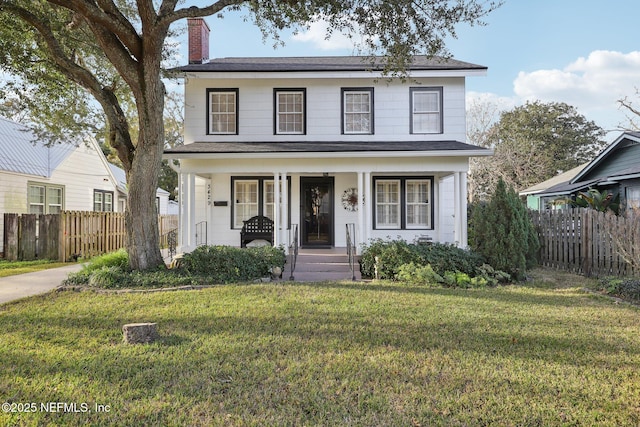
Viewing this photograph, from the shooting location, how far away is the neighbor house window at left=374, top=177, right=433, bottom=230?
42.7 feet

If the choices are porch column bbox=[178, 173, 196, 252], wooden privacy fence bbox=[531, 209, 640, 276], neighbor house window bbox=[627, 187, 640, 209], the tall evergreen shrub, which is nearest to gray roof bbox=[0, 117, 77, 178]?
porch column bbox=[178, 173, 196, 252]

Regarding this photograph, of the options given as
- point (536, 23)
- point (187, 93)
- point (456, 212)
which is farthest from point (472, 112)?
point (187, 93)

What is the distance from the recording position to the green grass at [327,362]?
3.02m

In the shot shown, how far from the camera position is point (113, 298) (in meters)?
6.90

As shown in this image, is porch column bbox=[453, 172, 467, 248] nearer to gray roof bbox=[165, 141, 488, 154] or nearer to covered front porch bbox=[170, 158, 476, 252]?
gray roof bbox=[165, 141, 488, 154]

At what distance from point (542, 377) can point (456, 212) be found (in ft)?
26.6

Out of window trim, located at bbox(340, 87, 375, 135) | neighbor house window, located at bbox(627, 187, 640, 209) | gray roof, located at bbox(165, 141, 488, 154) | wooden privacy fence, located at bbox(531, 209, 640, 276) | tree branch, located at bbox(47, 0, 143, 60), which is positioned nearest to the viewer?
tree branch, located at bbox(47, 0, 143, 60)

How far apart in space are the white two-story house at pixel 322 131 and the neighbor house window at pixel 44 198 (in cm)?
751

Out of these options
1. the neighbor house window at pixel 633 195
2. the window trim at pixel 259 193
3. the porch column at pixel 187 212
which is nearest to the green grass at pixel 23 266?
the porch column at pixel 187 212

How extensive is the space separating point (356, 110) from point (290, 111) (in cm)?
219

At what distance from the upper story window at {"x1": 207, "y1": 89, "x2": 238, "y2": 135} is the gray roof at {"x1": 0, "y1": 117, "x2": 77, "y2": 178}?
24.0 ft

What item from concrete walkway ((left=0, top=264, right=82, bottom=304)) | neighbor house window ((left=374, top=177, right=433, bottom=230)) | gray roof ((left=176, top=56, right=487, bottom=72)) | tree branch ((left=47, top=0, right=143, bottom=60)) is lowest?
concrete walkway ((left=0, top=264, right=82, bottom=304))

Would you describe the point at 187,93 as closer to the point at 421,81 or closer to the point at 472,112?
the point at 421,81

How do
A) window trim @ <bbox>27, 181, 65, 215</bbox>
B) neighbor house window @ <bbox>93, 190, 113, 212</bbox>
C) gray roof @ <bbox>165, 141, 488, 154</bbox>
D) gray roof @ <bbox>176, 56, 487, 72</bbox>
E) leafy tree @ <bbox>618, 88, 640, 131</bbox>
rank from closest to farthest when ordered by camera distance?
gray roof @ <bbox>165, 141, 488, 154</bbox>, gray roof @ <bbox>176, 56, 487, 72</bbox>, window trim @ <bbox>27, 181, 65, 215</bbox>, leafy tree @ <bbox>618, 88, 640, 131</bbox>, neighbor house window @ <bbox>93, 190, 113, 212</bbox>
